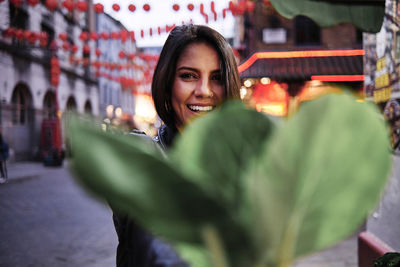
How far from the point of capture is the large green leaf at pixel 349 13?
20.7 inches

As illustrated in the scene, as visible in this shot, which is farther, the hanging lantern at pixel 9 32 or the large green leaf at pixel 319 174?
the hanging lantern at pixel 9 32

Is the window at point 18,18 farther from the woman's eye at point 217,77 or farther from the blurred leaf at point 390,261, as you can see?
the blurred leaf at point 390,261

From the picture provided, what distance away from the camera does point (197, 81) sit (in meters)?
0.96

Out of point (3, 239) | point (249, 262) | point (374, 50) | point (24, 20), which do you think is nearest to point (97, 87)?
point (24, 20)

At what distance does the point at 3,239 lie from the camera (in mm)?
3672

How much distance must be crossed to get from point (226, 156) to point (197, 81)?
80 centimetres

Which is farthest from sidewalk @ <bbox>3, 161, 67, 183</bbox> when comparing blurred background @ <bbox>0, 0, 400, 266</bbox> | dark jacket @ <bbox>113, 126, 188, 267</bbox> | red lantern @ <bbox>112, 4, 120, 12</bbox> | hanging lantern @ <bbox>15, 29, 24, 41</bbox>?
dark jacket @ <bbox>113, 126, 188, 267</bbox>

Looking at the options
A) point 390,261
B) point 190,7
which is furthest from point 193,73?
point 190,7

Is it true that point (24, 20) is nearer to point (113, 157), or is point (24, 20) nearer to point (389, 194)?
point (389, 194)

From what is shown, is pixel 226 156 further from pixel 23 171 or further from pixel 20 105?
pixel 20 105

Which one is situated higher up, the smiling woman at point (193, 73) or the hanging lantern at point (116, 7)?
the hanging lantern at point (116, 7)

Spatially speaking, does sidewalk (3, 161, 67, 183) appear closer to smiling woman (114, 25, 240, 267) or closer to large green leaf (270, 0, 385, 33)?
smiling woman (114, 25, 240, 267)

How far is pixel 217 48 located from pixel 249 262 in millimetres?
838

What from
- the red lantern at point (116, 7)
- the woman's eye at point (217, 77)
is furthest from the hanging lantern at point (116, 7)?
the woman's eye at point (217, 77)
